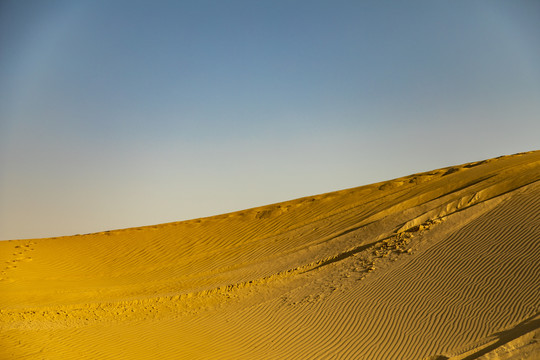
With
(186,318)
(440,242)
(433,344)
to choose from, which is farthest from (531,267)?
(186,318)

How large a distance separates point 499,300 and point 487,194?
21.5 ft

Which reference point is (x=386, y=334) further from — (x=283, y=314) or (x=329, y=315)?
(x=283, y=314)

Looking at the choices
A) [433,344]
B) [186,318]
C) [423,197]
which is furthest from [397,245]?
[186,318]

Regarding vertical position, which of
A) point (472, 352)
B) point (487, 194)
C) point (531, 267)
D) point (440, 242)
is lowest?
point (472, 352)

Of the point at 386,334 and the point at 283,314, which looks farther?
the point at 283,314

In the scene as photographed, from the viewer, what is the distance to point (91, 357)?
417 inches

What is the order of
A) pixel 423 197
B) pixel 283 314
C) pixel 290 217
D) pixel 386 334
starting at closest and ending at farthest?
pixel 386 334
pixel 283 314
pixel 423 197
pixel 290 217

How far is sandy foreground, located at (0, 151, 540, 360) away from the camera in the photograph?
32.3 ft

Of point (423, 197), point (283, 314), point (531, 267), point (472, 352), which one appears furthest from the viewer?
point (423, 197)

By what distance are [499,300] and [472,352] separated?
2315 mm

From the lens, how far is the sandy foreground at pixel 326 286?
986 centimetres

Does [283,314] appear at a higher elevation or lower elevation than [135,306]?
lower

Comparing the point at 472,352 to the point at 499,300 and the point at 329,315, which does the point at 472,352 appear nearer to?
the point at 499,300

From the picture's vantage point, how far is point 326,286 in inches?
517
